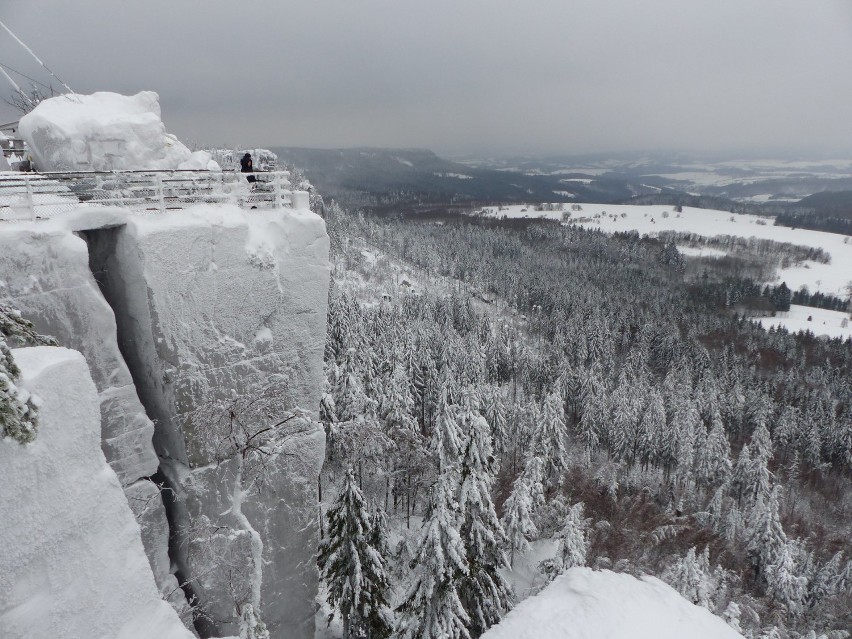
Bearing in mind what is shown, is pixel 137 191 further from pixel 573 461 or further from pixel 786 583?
pixel 573 461

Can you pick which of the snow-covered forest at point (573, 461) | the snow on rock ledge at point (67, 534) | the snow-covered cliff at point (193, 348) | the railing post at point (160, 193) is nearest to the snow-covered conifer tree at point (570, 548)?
the snow-covered forest at point (573, 461)

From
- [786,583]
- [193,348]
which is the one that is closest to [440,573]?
[193,348]

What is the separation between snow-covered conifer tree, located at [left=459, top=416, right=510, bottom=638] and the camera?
1617 cm

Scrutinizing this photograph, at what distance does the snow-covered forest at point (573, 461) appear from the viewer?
1672 centimetres

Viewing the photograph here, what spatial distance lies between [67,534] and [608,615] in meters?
9.02

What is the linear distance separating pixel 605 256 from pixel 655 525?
162 meters

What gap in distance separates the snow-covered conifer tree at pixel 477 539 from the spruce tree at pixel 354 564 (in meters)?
3.16

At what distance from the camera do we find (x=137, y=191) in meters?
9.09

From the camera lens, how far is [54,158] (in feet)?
32.6

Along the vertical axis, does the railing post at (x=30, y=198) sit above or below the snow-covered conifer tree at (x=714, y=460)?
above

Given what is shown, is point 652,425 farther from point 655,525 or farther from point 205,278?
point 205,278

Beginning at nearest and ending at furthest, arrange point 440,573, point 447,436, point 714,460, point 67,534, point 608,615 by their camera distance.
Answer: point 67,534 < point 608,615 < point 440,573 < point 447,436 < point 714,460

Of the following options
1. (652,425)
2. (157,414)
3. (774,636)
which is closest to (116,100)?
(157,414)

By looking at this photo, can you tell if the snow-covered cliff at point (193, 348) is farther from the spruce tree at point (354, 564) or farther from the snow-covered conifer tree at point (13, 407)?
the spruce tree at point (354, 564)
